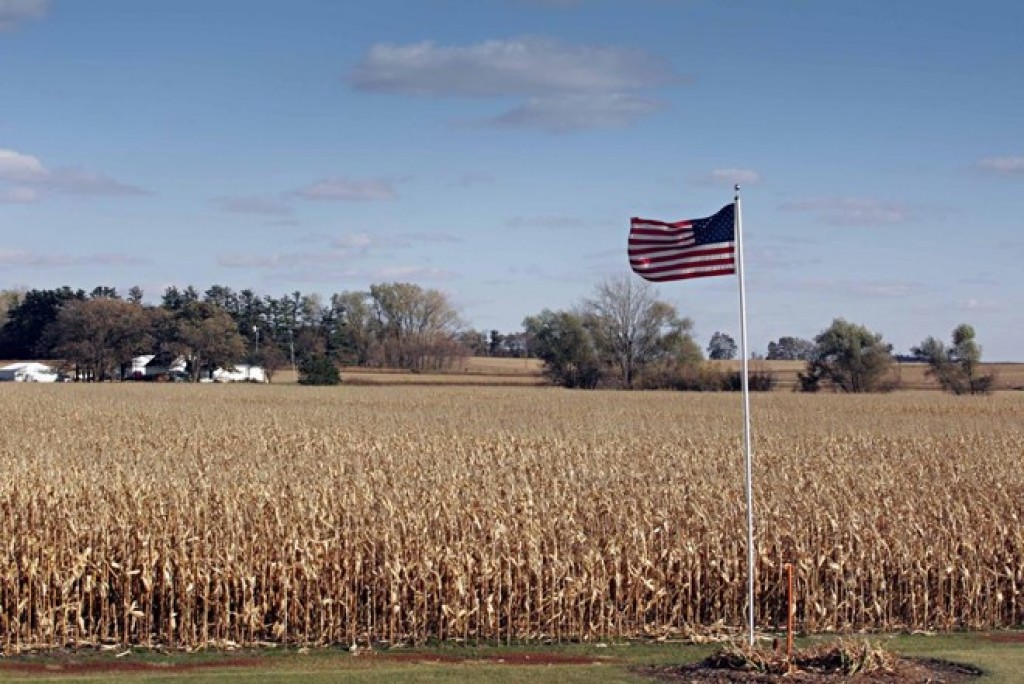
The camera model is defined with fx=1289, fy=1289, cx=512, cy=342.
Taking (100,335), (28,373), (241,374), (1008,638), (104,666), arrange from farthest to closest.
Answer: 1. (241,374)
2. (28,373)
3. (100,335)
4. (1008,638)
5. (104,666)

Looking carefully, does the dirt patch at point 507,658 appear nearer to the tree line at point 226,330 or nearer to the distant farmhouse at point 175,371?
the tree line at point 226,330

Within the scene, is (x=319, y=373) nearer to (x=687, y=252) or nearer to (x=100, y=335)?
(x=100, y=335)

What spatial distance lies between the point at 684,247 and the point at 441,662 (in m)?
4.85

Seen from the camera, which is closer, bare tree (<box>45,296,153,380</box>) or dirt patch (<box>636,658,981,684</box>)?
dirt patch (<box>636,658,981,684</box>)

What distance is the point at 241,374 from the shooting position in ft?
377

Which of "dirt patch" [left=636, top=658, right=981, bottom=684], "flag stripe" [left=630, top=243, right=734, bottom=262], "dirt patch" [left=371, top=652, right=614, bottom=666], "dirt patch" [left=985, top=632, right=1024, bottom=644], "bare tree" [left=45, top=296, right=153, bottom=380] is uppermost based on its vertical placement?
Answer: "bare tree" [left=45, top=296, right=153, bottom=380]

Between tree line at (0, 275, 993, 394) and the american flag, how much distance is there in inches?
2946

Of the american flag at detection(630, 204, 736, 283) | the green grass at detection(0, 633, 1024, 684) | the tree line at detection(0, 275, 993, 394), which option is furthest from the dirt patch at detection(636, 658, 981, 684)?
the tree line at detection(0, 275, 993, 394)

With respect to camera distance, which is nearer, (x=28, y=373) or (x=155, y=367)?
(x=28, y=373)

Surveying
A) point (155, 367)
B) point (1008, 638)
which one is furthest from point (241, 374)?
point (1008, 638)

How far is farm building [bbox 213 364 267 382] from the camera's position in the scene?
112812mm

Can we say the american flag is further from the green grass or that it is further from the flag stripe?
the green grass

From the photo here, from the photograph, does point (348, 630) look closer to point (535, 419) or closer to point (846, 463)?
point (846, 463)

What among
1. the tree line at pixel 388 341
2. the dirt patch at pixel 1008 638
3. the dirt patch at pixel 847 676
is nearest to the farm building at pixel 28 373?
the tree line at pixel 388 341
